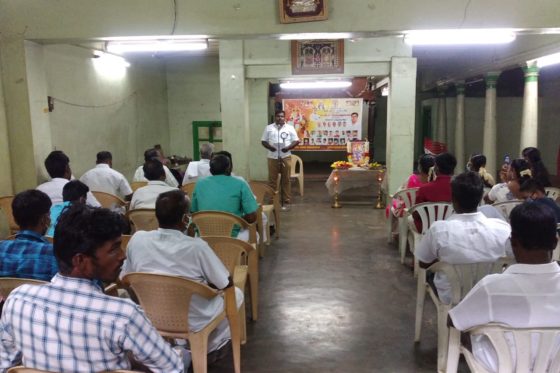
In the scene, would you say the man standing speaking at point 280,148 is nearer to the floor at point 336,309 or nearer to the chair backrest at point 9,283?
A: the floor at point 336,309

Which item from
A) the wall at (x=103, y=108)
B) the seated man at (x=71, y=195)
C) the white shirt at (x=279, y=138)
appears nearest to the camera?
the seated man at (x=71, y=195)

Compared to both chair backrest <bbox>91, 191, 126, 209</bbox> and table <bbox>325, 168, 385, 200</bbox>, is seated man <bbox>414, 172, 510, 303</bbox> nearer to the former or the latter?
chair backrest <bbox>91, 191, 126, 209</bbox>

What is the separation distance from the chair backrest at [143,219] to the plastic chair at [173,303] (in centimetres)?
147

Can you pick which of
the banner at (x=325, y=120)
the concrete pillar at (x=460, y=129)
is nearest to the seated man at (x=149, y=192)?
the banner at (x=325, y=120)

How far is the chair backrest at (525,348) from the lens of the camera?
178 centimetres

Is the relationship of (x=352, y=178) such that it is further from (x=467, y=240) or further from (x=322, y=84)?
(x=467, y=240)

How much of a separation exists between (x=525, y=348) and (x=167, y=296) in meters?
1.60

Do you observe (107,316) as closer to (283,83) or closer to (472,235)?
(472,235)

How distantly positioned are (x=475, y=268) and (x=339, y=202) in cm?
587

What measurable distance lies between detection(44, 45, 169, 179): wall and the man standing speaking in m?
2.71

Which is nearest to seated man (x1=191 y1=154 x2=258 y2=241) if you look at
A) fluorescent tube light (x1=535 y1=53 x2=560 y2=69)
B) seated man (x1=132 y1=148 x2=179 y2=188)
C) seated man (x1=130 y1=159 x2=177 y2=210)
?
seated man (x1=130 y1=159 x2=177 y2=210)

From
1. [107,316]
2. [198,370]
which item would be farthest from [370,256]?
[107,316]

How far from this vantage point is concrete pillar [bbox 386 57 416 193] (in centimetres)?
758

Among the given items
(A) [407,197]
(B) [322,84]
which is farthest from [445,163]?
(B) [322,84]
